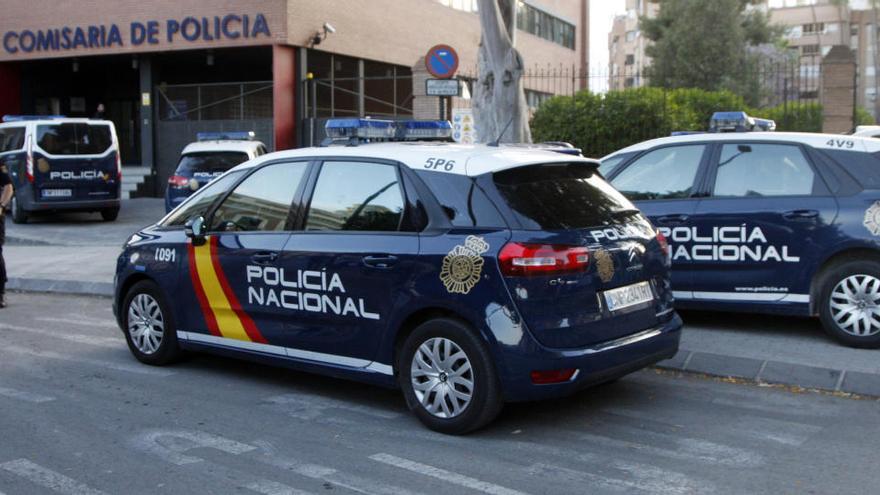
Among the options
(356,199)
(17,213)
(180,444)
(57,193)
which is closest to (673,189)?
(356,199)

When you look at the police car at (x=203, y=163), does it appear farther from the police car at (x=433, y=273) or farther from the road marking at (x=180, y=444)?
the road marking at (x=180, y=444)

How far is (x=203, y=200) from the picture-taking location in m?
7.16

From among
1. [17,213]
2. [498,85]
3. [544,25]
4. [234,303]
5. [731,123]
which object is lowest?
[234,303]

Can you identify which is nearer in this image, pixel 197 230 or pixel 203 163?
pixel 197 230

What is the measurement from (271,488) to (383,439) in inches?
38.2

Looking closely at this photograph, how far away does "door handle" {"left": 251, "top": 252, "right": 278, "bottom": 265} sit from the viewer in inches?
253

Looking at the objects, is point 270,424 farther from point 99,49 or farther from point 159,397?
point 99,49

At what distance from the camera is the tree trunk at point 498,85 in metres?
13.0

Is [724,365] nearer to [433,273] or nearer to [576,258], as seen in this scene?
[576,258]

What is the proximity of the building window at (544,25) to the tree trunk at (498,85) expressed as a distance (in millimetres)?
25685

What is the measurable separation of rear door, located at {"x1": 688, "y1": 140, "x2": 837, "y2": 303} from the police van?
1451cm

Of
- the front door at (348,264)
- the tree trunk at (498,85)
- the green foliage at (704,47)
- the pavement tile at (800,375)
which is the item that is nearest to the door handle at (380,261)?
the front door at (348,264)

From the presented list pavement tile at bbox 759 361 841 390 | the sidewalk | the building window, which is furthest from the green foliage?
pavement tile at bbox 759 361 841 390

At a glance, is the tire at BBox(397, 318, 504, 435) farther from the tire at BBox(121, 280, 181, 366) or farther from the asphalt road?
the tire at BBox(121, 280, 181, 366)
